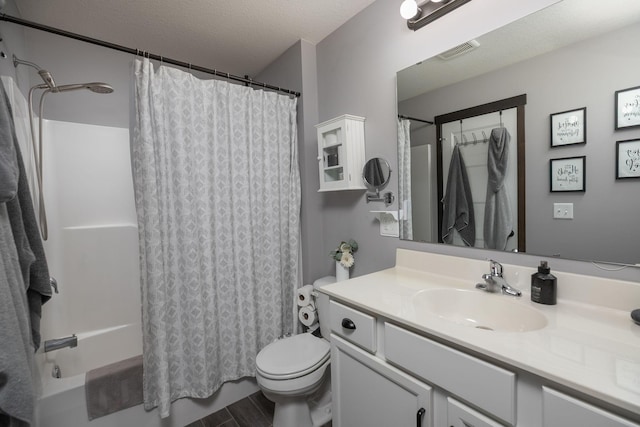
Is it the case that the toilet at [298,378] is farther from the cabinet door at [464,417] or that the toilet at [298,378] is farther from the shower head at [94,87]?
the shower head at [94,87]

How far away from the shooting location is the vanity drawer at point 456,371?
2.29ft

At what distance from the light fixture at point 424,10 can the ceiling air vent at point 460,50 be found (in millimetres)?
176

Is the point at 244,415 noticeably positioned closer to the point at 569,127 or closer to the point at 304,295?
the point at 304,295

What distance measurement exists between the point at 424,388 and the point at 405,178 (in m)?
1.02

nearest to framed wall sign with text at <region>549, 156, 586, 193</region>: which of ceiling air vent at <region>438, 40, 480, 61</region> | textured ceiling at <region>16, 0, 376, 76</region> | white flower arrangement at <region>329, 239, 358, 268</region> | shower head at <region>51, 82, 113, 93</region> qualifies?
ceiling air vent at <region>438, 40, 480, 61</region>

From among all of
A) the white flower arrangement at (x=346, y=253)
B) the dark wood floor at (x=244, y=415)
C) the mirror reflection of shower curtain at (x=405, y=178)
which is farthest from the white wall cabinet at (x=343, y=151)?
the dark wood floor at (x=244, y=415)

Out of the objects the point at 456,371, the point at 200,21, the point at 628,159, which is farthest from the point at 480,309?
the point at 200,21

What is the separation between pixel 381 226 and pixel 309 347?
32.8 inches

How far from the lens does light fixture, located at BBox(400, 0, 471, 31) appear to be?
129cm

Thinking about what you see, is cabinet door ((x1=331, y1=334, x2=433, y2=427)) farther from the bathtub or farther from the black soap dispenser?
the bathtub

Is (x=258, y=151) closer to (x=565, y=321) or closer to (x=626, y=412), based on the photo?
(x=565, y=321)

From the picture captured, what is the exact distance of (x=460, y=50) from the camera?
1.29 metres

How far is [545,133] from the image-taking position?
1.07 m

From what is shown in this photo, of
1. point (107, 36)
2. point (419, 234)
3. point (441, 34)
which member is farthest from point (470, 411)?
point (107, 36)
